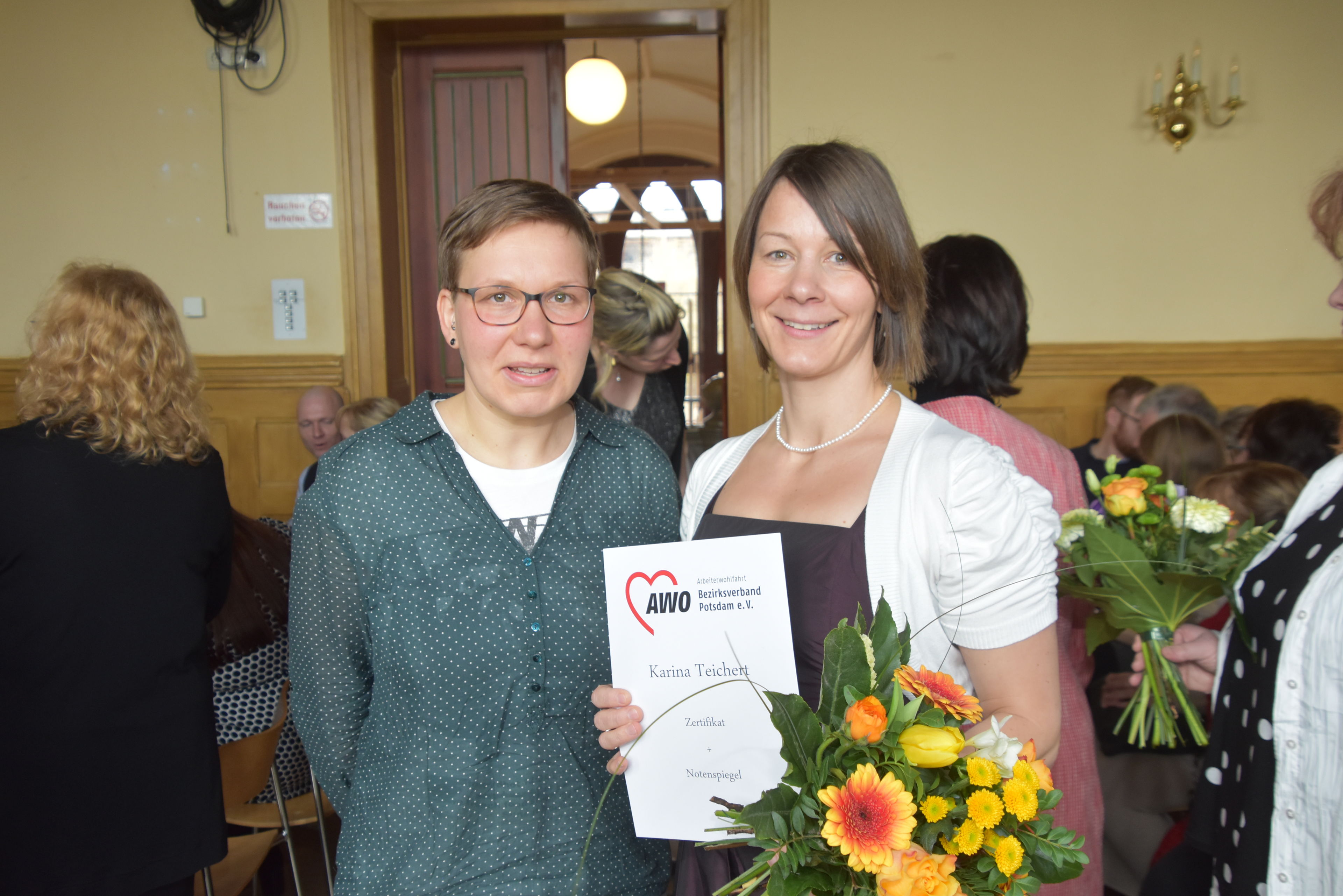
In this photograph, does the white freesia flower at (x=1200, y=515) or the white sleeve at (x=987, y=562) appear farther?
the white freesia flower at (x=1200, y=515)

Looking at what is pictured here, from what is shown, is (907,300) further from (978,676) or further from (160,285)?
(160,285)

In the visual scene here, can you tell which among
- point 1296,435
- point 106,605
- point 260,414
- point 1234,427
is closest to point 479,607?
point 106,605

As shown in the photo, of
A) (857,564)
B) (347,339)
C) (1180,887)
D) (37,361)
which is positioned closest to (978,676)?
(857,564)

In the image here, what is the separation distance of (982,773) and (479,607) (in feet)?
2.36

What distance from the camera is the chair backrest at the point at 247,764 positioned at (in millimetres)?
2279

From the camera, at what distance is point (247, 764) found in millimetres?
2311

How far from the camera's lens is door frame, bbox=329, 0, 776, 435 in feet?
14.4

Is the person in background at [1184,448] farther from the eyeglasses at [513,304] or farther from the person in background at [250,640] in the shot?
the person in background at [250,640]

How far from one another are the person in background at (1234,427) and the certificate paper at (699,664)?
302 cm

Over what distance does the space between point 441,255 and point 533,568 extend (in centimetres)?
49

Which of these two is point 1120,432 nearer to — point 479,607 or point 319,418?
point 479,607

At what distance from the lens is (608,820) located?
4.23 ft

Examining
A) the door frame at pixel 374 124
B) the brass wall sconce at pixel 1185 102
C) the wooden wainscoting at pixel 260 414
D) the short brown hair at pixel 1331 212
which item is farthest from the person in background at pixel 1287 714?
the wooden wainscoting at pixel 260 414

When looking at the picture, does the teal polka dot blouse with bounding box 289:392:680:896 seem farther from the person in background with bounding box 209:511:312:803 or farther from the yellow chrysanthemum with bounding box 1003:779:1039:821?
the person in background with bounding box 209:511:312:803
